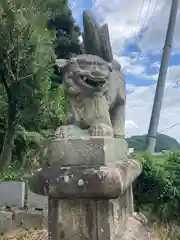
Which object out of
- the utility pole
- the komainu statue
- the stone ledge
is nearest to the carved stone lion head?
the komainu statue

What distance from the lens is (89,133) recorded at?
2.21 metres

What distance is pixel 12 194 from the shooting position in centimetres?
568

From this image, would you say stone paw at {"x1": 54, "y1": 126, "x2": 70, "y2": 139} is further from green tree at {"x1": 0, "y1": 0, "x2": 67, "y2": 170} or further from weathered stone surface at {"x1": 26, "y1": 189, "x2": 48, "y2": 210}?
green tree at {"x1": 0, "y1": 0, "x2": 67, "y2": 170}

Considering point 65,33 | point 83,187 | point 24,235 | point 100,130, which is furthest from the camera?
point 65,33

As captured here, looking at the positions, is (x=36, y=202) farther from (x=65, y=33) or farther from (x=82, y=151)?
(x=65, y=33)

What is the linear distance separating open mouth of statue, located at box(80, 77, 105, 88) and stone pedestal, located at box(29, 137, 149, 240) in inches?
15.1

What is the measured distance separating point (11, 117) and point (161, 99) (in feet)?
13.2

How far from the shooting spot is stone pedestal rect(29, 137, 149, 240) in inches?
72.7

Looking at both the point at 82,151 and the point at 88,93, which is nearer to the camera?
the point at 82,151

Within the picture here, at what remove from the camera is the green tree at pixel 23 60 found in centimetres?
818

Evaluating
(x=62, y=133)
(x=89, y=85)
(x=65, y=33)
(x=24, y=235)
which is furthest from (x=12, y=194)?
(x=65, y=33)

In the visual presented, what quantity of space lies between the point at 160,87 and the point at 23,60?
382cm

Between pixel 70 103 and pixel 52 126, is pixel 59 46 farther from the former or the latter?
pixel 70 103

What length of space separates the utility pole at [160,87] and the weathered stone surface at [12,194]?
2161 mm
